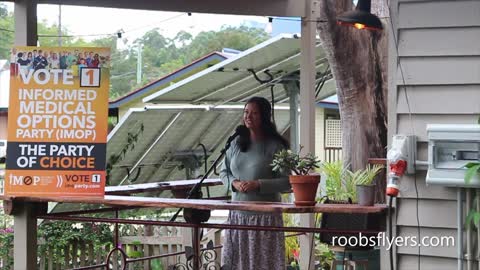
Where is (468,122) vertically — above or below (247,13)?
below

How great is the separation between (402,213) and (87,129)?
1.69m

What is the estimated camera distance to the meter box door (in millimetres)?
3281

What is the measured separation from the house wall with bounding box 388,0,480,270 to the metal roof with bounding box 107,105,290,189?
13.6 feet

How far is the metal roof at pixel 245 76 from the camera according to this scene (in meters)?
6.49

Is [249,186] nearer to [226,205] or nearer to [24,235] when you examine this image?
[226,205]

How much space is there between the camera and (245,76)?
7.19 meters

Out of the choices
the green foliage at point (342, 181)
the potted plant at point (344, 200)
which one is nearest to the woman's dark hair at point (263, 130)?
the potted plant at point (344, 200)

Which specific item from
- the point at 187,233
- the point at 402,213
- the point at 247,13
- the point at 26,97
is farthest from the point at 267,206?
the point at 187,233

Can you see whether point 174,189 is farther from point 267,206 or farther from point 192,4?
point 267,206

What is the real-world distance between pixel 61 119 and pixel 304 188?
53.6 inches

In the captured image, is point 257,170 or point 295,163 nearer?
point 295,163

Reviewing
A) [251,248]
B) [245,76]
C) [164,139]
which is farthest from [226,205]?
[164,139]

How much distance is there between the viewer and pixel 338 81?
805 centimetres

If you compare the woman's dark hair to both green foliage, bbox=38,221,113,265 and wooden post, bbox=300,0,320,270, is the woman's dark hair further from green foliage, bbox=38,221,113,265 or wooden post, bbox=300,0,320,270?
green foliage, bbox=38,221,113,265
